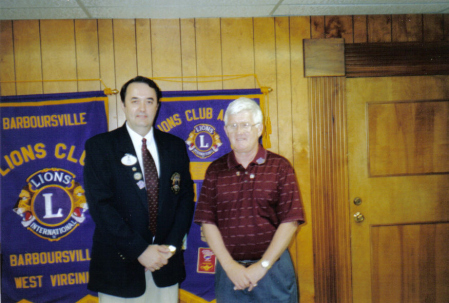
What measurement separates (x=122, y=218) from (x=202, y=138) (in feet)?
2.96

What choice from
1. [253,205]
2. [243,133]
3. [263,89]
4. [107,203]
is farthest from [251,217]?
[263,89]

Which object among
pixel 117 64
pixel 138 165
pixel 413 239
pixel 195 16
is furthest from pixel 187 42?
pixel 413 239

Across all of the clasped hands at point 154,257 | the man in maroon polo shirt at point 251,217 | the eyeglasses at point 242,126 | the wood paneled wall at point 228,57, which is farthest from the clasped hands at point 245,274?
the wood paneled wall at point 228,57

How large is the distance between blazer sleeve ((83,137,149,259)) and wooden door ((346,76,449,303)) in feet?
5.52

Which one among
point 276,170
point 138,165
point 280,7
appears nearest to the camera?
point 276,170

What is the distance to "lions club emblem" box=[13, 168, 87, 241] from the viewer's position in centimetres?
209

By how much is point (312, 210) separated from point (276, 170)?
1040mm

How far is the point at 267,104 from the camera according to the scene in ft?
7.44

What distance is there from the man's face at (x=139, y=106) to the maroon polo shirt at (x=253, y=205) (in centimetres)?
54

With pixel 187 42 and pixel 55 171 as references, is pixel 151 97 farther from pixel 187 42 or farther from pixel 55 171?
pixel 55 171

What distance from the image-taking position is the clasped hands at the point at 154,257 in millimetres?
1491

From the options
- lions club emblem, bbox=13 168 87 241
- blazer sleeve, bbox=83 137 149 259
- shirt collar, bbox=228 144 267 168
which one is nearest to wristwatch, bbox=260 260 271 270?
shirt collar, bbox=228 144 267 168

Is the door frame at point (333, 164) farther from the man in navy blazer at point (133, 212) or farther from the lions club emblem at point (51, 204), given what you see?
the lions club emblem at point (51, 204)

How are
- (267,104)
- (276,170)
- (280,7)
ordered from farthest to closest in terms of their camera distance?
(267,104), (280,7), (276,170)
